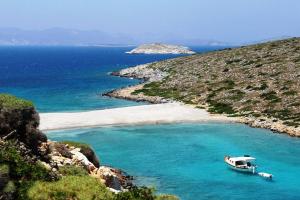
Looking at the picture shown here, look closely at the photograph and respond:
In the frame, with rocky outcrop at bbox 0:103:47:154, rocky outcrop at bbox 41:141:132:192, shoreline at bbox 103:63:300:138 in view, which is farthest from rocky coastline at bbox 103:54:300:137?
rocky outcrop at bbox 0:103:47:154

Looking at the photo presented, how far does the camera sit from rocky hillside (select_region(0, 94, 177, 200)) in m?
19.9

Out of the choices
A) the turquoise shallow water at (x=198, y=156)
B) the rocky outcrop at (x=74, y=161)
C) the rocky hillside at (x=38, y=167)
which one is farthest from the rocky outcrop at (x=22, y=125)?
the turquoise shallow water at (x=198, y=156)

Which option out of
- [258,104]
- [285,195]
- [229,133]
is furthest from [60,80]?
[285,195]

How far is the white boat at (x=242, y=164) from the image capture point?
49.1m

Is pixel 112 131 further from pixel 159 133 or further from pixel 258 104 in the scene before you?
pixel 258 104

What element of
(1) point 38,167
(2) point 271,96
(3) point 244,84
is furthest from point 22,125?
(3) point 244,84

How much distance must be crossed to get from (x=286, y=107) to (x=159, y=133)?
24995 mm

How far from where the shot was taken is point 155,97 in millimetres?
102750

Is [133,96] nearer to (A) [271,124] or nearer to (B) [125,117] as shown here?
(B) [125,117]

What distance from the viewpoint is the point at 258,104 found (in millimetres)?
84812

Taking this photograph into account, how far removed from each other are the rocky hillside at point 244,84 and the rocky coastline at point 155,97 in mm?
135

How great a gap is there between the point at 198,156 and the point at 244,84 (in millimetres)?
49466

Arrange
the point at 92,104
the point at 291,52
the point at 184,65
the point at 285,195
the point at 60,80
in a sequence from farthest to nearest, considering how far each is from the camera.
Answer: the point at 60,80
the point at 184,65
the point at 291,52
the point at 92,104
the point at 285,195

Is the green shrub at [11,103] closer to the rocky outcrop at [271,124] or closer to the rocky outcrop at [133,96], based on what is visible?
the rocky outcrop at [271,124]
